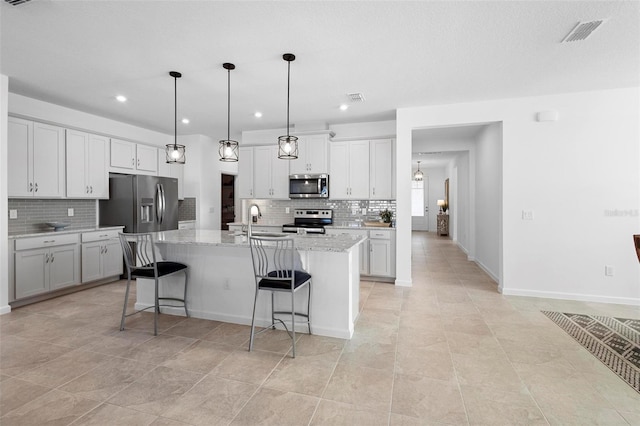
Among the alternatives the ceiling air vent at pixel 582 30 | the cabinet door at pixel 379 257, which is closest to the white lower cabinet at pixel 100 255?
the cabinet door at pixel 379 257

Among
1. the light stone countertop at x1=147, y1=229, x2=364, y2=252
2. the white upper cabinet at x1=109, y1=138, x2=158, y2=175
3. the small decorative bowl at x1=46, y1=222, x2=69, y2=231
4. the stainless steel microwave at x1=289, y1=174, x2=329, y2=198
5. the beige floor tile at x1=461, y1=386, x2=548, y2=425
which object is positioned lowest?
the beige floor tile at x1=461, y1=386, x2=548, y2=425

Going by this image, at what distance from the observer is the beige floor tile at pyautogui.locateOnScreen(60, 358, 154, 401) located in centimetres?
214

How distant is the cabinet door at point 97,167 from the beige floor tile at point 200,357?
359 centimetres

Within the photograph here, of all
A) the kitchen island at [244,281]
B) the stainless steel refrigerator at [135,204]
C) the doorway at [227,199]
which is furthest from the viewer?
the doorway at [227,199]

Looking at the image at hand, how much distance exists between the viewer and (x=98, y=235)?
4859 millimetres

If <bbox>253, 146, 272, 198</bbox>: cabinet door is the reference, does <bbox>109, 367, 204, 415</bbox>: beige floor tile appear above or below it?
below

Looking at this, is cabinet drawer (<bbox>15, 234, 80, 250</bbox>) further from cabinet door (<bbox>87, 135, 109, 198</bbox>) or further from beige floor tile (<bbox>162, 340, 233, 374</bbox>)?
beige floor tile (<bbox>162, 340, 233, 374</bbox>)

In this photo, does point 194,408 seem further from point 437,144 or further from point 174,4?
point 437,144

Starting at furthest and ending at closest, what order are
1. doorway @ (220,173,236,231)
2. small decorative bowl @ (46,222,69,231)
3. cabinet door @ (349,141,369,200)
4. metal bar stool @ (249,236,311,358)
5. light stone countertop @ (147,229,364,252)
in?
doorway @ (220,173,236,231) < cabinet door @ (349,141,369,200) < small decorative bowl @ (46,222,69,231) < light stone countertop @ (147,229,364,252) < metal bar stool @ (249,236,311,358)

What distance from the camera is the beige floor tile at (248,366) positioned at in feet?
7.69

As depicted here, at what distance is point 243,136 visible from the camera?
6.27 metres

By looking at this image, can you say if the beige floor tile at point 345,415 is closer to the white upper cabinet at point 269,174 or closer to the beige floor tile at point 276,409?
the beige floor tile at point 276,409

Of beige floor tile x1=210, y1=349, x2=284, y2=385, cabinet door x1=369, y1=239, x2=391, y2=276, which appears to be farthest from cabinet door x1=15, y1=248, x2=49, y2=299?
cabinet door x1=369, y1=239, x2=391, y2=276

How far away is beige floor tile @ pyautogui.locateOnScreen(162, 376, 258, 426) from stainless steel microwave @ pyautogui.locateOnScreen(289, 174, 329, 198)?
146 inches
